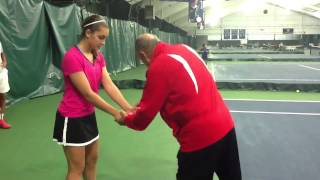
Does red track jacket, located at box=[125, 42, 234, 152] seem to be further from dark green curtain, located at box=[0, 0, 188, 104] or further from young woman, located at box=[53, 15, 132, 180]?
dark green curtain, located at box=[0, 0, 188, 104]

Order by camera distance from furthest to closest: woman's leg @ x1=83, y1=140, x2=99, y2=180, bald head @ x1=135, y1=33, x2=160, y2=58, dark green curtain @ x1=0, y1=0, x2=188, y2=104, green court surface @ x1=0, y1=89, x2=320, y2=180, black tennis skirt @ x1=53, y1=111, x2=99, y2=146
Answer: dark green curtain @ x1=0, y1=0, x2=188, y2=104 < green court surface @ x1=0, y1=89, x2=320, y2=180 < woman's leg @ x1=83, y1=140, x2=99, y2=180 < black tennis skirt @ x1=53, y1=111, x2=99, y2=146 < bald head @ x1=135, y1=33, x2=160, y2=58

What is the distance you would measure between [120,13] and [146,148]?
15.7 meters

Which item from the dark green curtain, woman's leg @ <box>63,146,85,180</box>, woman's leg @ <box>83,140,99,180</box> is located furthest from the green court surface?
the dark green curtain

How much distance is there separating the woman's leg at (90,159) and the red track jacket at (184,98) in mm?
737

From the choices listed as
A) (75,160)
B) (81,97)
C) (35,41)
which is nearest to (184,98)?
(81,97)

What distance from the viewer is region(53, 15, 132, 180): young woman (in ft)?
8.29

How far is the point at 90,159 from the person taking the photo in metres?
2.92

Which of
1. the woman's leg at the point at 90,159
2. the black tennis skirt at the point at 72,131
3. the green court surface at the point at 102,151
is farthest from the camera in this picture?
the green court surface at the point at 102,151

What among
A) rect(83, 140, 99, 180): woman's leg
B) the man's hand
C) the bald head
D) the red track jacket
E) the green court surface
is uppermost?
the bald head

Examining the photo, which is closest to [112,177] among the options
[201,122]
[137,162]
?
[137,162]

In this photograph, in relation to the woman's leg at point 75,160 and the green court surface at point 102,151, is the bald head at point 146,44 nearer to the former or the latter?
the woman's leg at point 75,160

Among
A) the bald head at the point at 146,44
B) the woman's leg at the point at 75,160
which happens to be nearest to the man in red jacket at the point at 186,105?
the bald head at the point at 146,44

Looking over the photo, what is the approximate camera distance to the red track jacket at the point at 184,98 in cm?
208

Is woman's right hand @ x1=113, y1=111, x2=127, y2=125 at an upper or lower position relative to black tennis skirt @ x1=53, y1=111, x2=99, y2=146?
upper
